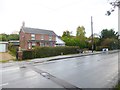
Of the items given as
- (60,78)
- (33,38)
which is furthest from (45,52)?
(60,78)

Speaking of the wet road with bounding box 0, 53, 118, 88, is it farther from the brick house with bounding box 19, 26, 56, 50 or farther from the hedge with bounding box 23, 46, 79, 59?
the brick house with bounding box 19, 26, 56, 50

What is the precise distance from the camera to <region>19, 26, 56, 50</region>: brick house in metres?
52.5

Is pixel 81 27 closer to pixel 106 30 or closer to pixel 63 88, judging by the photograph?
pixel 106 30

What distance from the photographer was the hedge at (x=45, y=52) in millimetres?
30094

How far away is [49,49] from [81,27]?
1966 inches

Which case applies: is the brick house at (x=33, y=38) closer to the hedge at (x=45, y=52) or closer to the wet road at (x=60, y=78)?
the hedge at (x=45, y=52)

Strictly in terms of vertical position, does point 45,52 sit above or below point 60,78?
above

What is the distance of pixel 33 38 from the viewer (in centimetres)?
5391

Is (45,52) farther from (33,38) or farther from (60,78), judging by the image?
(60,78)

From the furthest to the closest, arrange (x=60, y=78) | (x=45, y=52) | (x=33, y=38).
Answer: (x=33, y=38), (x=45, y=52), (x=60, y=78)

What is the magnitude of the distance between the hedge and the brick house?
600 inches

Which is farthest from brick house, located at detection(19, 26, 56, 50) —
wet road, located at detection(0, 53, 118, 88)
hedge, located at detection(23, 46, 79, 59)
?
wet road, located at detection(0, 53, 118, 88)

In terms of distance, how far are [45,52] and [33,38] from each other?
826 inches

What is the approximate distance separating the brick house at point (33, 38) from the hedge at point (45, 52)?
15.3 m
